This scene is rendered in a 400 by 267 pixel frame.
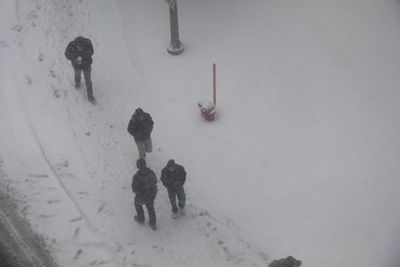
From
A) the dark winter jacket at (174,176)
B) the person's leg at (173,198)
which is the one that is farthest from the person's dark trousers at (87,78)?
the person's leg at (173,198)

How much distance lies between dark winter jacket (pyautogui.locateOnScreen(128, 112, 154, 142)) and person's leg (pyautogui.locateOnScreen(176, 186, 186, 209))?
1.49 m

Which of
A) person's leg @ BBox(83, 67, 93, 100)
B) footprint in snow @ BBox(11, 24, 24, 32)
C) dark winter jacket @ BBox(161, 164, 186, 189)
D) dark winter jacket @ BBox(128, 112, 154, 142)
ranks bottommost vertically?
dark winter jacket @ BBox(161, 164, 186, 189)

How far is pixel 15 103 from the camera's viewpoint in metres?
12.7

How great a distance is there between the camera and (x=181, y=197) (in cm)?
1033

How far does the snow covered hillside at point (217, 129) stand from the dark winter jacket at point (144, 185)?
3.53 ft

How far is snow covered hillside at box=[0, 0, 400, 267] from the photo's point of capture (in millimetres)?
10391

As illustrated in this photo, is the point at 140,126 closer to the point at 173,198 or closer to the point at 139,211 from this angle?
the point at 173,198

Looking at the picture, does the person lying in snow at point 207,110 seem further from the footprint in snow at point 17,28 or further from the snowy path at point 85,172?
the footprint in snow at point 17,28

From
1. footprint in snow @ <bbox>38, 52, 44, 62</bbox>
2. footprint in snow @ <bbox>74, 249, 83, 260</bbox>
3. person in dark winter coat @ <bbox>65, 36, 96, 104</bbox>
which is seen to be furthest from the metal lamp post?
footprint in snow @ <bbox>74, 249, 83, 260</bbox>

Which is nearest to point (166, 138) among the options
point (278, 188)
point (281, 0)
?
point (278, 188)

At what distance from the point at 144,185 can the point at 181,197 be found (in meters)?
1.05

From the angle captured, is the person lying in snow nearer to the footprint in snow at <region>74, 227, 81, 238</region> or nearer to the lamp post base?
the lamp post base

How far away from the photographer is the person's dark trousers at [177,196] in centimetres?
1005

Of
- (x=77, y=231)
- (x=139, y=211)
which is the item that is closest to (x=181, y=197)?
(x=139, y=211)
